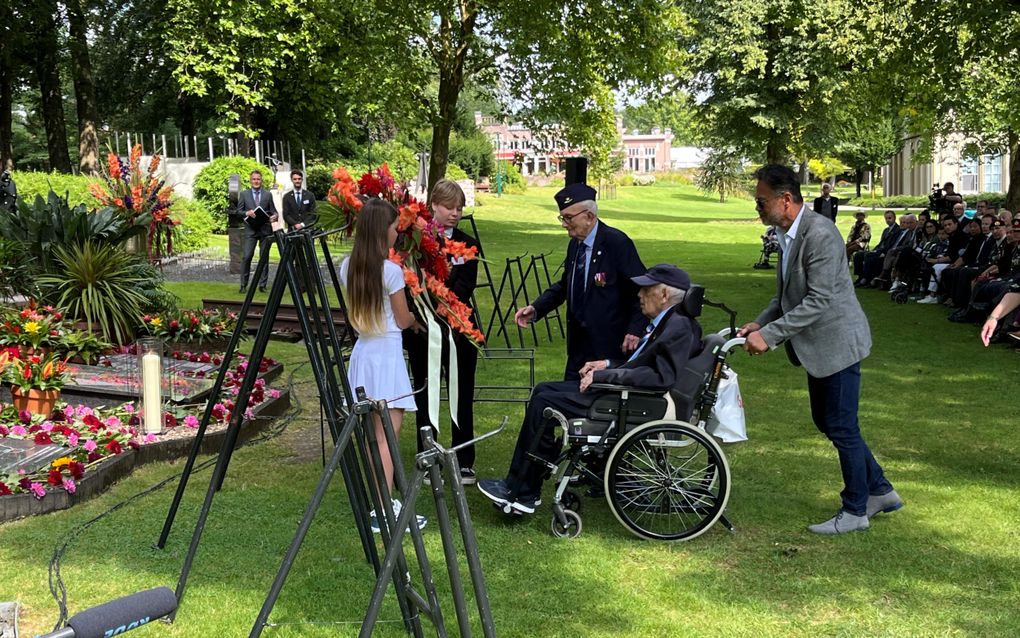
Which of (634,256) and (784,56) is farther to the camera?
(784,56)

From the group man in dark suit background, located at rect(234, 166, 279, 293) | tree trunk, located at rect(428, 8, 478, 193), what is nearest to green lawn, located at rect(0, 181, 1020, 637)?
man in dark suit background, located at rect(234, 166, 279, 293)

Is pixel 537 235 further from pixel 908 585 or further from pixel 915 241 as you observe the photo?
pixel 908 585

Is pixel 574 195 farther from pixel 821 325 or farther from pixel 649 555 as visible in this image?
pixel 649 555

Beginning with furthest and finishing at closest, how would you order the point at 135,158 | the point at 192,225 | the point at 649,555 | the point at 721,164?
the point at 721,164 → the point at 192,225 → the point at 135,158 → the point at 649,555

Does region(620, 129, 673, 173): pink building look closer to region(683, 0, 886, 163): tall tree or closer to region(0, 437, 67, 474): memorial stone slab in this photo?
region(683, 0, 886, 163): tall tree

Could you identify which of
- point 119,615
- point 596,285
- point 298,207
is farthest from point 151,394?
point 298,207

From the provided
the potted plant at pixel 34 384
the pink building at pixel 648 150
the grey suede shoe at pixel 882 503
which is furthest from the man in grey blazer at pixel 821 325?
the pink building at pixel 648 150

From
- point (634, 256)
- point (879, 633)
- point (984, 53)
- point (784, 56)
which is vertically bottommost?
point (879, 633)

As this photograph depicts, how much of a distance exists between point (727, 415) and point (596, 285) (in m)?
1.10

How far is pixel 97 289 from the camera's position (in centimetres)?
969

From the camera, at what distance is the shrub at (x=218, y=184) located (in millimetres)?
29969

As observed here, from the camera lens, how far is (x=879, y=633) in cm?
461

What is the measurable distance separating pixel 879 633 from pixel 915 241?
48.4 feet

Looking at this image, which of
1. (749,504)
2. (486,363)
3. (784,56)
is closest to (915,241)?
(486,363)
